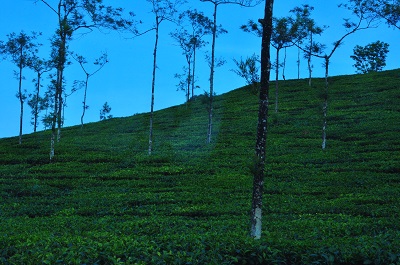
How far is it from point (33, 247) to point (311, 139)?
150ft

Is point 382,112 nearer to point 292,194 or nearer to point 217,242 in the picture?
point 292,194

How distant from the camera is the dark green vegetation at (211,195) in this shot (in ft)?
34.3

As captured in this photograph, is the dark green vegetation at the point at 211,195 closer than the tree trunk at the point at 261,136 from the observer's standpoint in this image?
Yes

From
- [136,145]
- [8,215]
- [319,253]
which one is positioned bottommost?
[8,215]

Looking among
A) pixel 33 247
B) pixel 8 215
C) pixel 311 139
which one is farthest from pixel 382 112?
pixel 33 247

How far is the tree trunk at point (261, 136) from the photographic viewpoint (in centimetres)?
1423

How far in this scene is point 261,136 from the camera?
47.7 ft

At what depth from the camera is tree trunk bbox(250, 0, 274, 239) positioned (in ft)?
46.7

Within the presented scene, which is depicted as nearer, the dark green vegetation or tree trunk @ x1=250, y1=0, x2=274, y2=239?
the dark green vegetation

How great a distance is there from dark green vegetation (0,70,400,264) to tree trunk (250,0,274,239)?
1.13 m

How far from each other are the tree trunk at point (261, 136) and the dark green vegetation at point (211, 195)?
1.13m

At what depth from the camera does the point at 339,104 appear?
7375 cm

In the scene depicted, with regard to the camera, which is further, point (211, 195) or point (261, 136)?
point (211, 195)

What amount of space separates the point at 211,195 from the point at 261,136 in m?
14.7
